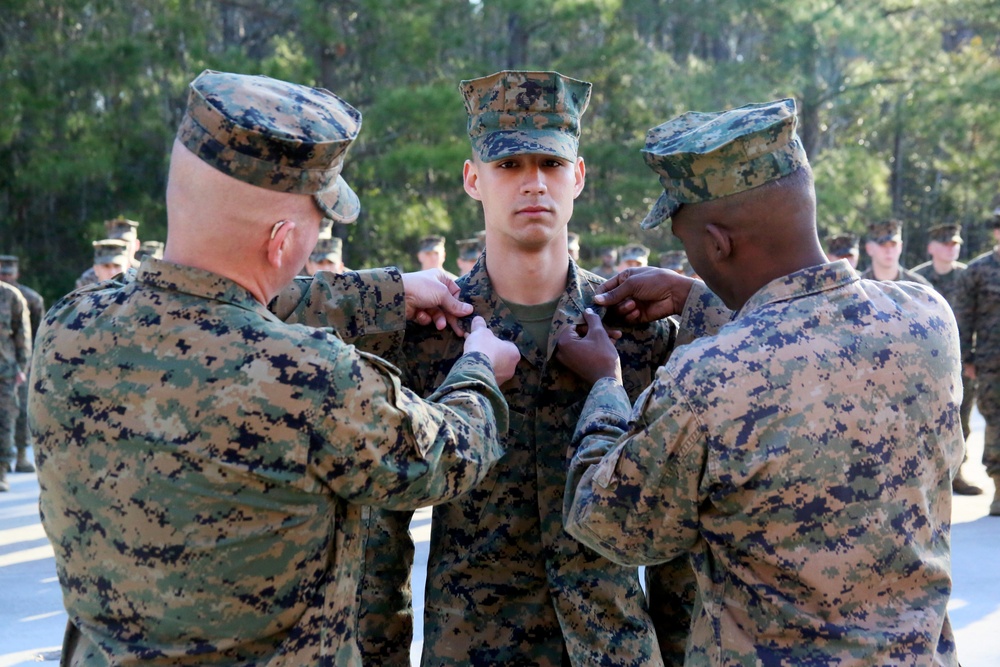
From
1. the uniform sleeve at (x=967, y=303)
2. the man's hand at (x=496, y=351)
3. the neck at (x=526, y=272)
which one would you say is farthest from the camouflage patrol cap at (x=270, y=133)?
the uniform sleeve at (x=967, y=303)

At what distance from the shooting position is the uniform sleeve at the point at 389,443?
82.4 inches

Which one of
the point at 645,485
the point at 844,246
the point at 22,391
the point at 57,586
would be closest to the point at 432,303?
the point at 645,485

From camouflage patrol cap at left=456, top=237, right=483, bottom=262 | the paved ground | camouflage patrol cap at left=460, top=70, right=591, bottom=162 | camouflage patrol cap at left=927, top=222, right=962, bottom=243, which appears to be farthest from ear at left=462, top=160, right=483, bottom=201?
camouflage patrol cap at left=456, top=237, right=483, bottom=262

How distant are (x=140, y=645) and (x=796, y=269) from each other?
60.6 inches

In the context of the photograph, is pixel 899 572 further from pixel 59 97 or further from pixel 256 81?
pixel 59 97

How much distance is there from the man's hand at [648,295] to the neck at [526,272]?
0.17m

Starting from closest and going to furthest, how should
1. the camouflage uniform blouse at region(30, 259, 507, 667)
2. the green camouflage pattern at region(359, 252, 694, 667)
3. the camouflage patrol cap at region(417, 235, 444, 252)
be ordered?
1. the camouflage uniform blouse at region(30, 259, 507, 667)
2. the green camouflage pattern at region(359, 252, 694, 667)
3. the camouflage patrol cap at region(417, 235, 444, 252)

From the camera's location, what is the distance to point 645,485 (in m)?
2.29

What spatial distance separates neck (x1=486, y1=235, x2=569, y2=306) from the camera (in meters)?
3.20

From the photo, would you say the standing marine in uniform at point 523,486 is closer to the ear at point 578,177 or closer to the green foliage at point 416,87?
the ear at point 578,177

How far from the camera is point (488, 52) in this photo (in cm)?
2134

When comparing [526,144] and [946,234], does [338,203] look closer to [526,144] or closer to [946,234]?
[526,144]

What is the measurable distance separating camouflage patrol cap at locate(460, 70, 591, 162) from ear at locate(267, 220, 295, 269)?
3.12ft

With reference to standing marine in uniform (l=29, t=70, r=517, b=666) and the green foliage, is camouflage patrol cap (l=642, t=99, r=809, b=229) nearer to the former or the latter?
standing marine in uniform (l=29, t=70, r=517, b=666)
